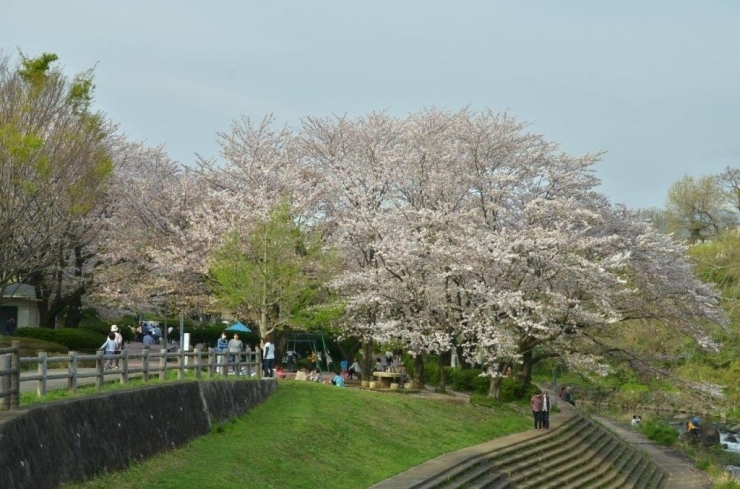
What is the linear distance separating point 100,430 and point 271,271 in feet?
69.5

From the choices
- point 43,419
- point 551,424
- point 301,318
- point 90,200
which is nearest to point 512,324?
point 551,424

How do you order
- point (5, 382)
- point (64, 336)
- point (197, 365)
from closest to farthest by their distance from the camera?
point (5, 382) < point (197, 365) < point (64, 336)

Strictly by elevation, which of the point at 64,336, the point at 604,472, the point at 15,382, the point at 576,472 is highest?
the point at 64,336

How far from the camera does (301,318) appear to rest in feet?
132

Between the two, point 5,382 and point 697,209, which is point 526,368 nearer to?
point 5,382

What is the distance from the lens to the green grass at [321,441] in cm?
1977

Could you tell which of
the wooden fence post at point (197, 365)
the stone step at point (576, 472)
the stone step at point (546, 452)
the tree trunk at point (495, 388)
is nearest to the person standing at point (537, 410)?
the stone step at point (546, 452)

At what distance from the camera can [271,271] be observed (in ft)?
128

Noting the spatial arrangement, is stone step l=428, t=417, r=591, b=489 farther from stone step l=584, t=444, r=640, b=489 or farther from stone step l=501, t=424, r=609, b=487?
stone step l=584, t=444, r=640, b=489

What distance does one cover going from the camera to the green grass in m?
19.8

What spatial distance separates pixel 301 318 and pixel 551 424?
35.4ft

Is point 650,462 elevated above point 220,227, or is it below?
below

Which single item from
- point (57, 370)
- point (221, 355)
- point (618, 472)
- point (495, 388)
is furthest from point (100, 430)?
point (495, 388)

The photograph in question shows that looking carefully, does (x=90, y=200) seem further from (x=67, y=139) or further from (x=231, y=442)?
(x=231, y=442)
